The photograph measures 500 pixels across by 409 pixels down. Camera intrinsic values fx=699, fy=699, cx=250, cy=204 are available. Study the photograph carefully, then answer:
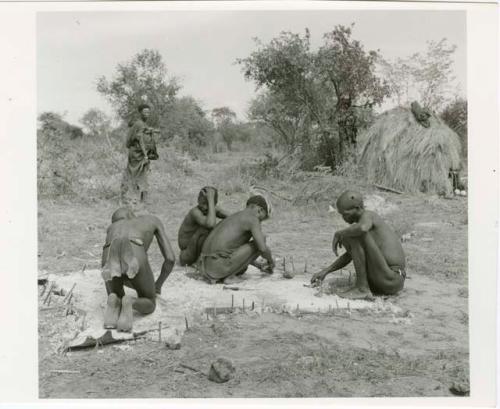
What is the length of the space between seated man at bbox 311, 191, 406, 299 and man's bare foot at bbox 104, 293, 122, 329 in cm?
231

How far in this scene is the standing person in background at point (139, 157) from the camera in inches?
393

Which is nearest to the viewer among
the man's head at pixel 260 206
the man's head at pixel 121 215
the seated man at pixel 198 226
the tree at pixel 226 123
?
the man's head at pixel 121 215

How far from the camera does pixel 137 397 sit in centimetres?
659

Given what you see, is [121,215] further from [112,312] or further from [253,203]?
[253,203]

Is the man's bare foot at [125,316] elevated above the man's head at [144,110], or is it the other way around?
the man's head at [144,110]

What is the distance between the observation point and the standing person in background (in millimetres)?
9977

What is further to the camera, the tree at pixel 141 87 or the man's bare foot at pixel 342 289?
the tree at pixel 141 87

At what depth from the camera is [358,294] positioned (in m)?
7.32

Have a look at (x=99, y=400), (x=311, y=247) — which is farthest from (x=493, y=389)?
(x=99, y=400)

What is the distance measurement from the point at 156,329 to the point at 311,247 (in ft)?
8.70

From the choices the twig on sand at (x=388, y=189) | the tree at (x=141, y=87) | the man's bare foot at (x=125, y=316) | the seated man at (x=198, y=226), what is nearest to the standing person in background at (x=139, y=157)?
the tree at (x=141, y=87)

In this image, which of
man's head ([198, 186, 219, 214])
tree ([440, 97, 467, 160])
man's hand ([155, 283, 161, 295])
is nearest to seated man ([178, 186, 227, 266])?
man's head ([198, 186, 219, 214])

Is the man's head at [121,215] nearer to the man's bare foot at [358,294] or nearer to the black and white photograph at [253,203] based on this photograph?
the black and white photograph at [253,203]

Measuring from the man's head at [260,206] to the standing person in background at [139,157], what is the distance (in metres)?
2.67
